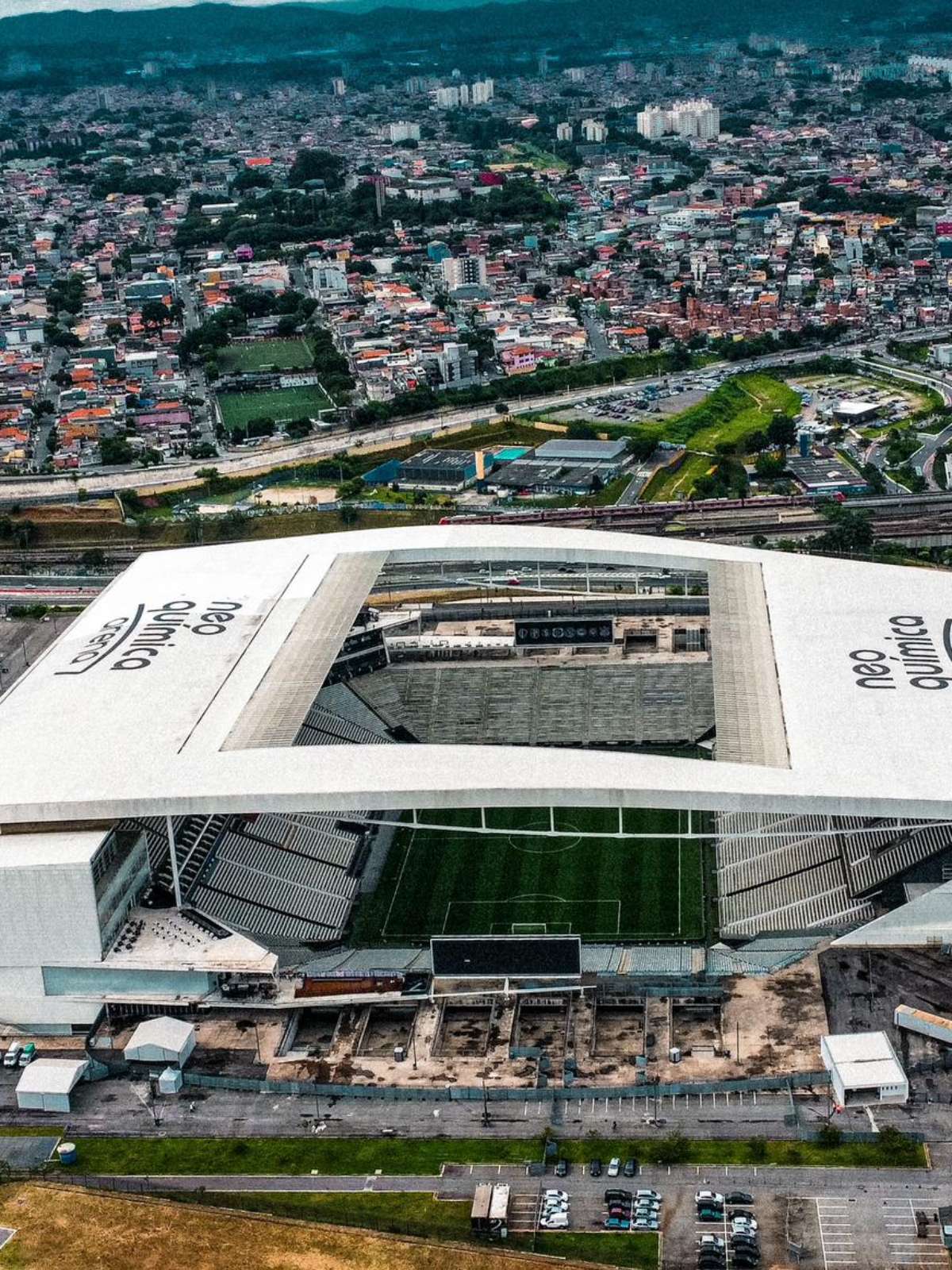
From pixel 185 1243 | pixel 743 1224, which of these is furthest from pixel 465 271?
pixel 743 1224

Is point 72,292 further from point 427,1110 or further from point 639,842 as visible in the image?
point 427,1110

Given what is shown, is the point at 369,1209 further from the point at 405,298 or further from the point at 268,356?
the point at 405,298

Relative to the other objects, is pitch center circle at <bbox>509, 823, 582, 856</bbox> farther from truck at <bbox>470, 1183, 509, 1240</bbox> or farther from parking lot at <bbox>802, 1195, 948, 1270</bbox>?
parking lot at <bbox>802, 1195, 948, 1270</bbox>

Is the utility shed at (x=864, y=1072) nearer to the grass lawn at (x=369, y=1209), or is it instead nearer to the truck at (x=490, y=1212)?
the truck at (x=490, y=1212)

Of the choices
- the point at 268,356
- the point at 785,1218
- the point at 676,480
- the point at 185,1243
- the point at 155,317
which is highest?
the point at 785,1218

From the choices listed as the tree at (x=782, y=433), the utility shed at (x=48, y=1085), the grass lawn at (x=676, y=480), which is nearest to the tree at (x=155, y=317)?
the grass lawn at (x=676, y=480)

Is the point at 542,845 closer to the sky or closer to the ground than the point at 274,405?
closer to the sky

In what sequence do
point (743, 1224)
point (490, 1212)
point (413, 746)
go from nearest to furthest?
point (743, 1224), point (490, 1212), point (413, 746)
